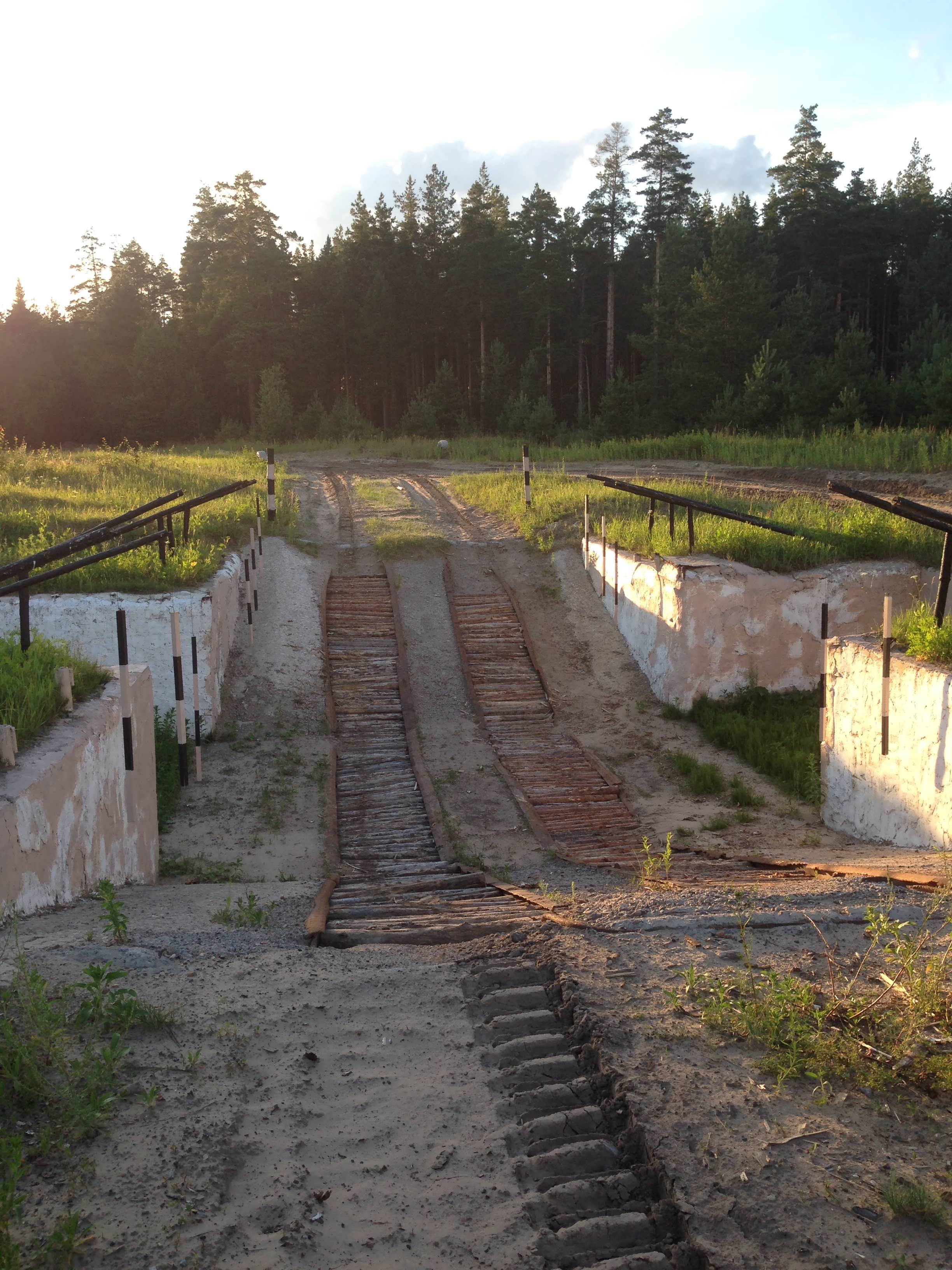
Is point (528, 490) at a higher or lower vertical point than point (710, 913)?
higher

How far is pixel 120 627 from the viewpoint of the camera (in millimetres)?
7793

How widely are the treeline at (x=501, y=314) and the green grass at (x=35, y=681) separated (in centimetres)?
3402

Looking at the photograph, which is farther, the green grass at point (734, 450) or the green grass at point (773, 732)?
the green grass at point (734, 450)

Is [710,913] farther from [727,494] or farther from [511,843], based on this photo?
[727,494]

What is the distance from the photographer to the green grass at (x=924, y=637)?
320 inches

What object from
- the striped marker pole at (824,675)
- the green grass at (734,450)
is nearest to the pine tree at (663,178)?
the green grass at (734,450)

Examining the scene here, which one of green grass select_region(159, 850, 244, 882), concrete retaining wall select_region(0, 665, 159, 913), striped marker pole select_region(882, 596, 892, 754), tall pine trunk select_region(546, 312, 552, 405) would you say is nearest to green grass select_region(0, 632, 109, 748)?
concrete retaining wall select_region(0, 665, 159, 913)

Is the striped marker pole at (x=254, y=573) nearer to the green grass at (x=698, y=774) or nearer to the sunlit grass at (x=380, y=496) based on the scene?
the sunlit grass at (x=380, y=496)

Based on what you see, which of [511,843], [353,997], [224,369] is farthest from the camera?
[224,369]

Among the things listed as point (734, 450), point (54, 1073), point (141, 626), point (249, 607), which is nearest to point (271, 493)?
point (249, 607)

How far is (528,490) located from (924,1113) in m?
16.1

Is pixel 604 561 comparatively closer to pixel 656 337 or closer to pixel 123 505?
pixel 123 505

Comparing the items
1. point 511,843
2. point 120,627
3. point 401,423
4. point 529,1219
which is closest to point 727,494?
point 511,843

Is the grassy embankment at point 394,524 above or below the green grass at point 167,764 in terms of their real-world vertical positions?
above
